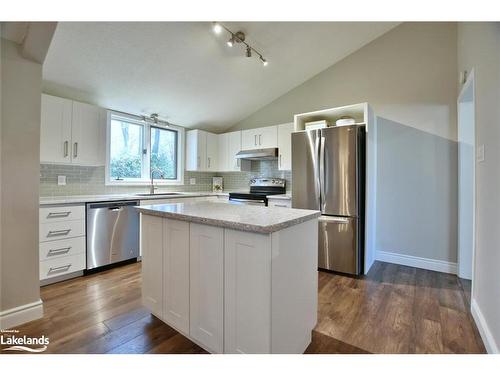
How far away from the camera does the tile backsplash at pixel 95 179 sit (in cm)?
285

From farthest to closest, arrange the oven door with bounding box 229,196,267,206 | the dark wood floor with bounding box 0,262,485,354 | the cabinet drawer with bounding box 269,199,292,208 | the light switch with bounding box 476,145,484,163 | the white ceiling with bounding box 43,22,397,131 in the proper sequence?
the oven door with bounding box 229,196,267,206, the cabinet drawer with bounding box 269,199,292,208, the white ceiling with bounding box 43,22,397,131, the light switch with bounding box 476,145,484,163, the dark wood floor with bounding box 0,262,485,354

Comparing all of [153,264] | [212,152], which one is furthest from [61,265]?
[212,152]

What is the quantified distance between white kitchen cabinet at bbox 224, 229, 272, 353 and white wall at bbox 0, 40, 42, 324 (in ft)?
5.38

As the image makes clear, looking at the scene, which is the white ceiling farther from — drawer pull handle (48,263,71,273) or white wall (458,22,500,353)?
drawer pull handle (48,263,71,273)

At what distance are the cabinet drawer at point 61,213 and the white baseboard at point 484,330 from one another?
3581mm

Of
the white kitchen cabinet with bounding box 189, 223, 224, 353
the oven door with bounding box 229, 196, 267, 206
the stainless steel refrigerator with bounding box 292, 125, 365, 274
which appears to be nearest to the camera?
the white kitchen cabinet with bounding box 189, 223, 224, 353

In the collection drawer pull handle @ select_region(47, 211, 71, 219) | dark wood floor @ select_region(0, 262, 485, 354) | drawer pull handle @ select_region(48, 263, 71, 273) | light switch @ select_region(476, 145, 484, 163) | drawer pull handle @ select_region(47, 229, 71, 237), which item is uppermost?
light switch @ select_region(476, 145, 484, 163)

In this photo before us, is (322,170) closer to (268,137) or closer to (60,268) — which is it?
(268,137)

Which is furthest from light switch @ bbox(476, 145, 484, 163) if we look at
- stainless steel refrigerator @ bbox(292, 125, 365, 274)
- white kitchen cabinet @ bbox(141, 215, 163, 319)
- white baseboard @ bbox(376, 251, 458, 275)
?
white kitchen cabinet @ bbox(141, 215, 163, 319)

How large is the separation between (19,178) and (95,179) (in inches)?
61.0

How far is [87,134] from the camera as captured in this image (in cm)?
292

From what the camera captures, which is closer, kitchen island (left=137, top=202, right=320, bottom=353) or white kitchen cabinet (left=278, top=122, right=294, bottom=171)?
kitchen island (left=137, top=202, right=320, bottom=353)

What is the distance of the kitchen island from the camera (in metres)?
1.19
